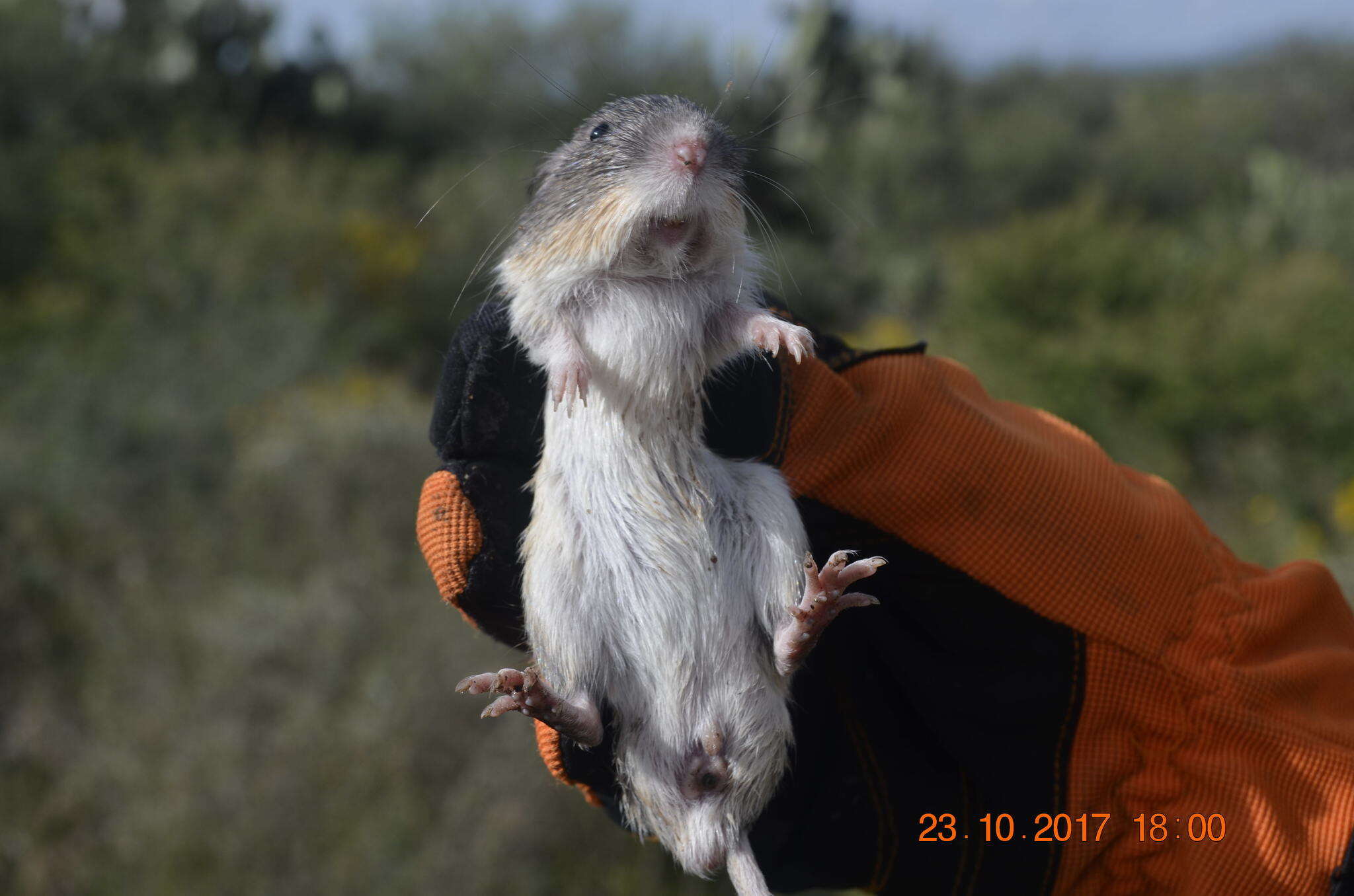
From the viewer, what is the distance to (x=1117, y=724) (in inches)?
90.0

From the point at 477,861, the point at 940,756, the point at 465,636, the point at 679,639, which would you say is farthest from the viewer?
the point at 465,636

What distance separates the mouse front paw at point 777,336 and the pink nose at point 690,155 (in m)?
0.37

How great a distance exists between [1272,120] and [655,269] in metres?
35.7

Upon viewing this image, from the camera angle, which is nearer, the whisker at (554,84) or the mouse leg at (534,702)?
the mouse leg at (534,702)

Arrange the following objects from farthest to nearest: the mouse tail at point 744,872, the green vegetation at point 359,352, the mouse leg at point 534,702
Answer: the green vegetation at point 359,352 < the mouse tail at point 744,872 < the mouse leg at point 534,702

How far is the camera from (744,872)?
2.07 m

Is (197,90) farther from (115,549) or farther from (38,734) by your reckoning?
(38,734)

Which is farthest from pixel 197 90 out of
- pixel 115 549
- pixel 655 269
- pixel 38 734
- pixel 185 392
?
pixel 655 269

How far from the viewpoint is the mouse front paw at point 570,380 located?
1.95 meters

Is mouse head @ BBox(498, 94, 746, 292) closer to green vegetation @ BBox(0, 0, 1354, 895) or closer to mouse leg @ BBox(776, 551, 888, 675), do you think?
green vegetation @ BBox(0, 0, 1354, 895)
